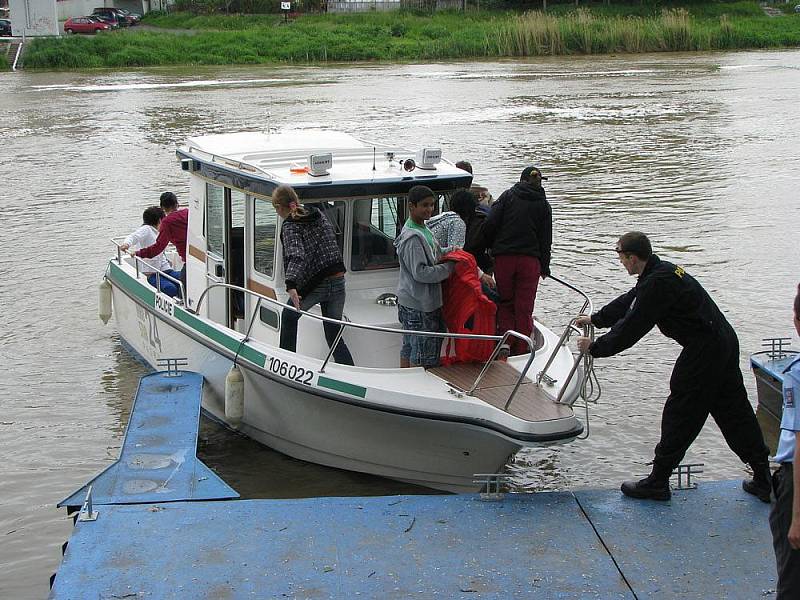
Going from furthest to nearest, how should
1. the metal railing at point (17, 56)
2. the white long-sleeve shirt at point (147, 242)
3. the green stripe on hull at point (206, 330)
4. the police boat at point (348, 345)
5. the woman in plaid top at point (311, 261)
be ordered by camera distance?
the metal railing at point (17, 56)
the white long-sleeve shirt at point (147, 242)
the woman in plaid top at point (311, 261)
the green stripe on hull at point (206, 330)
the police boat at point (348, 345)

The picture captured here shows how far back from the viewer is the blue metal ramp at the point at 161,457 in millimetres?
6285

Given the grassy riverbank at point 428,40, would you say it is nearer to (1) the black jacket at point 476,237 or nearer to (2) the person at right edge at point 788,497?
(1) the black jacket at point 476,237

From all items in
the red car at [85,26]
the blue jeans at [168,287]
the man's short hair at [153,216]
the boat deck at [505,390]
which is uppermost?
the red car at [85,26]

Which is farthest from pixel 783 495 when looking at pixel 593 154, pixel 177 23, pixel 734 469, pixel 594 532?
pixel 177 23

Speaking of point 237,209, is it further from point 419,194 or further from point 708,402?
point 708,402

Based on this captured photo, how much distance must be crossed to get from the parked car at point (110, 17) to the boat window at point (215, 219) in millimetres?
56411

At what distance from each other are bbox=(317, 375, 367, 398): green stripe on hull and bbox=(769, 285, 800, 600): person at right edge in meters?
3.04

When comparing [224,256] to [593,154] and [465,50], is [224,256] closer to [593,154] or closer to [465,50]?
[593,154]

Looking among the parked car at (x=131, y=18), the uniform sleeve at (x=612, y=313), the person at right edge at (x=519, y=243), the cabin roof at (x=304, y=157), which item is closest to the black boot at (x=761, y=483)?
the uniform sleeve at (x=612, y=313)

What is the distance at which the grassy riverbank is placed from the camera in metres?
47.2

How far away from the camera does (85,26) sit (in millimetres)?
58656

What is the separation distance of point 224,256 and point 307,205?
1.09m

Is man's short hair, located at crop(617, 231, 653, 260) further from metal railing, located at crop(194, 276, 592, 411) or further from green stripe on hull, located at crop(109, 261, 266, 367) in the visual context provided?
green stripe on hull, located at crop(109, 261, 266, 367)

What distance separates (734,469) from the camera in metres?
7.75
